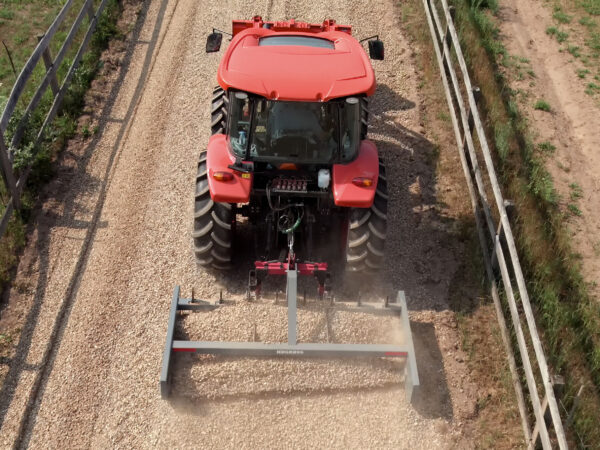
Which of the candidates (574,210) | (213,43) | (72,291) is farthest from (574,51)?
Result: (72,291)

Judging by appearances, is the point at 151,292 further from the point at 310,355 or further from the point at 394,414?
the point at 394,414

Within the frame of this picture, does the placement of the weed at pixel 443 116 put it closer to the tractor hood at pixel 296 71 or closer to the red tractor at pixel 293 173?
the tractor hood at pixel 296 71

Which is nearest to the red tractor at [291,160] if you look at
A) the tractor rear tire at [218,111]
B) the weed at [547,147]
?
the tractor rear tire at [218,111]

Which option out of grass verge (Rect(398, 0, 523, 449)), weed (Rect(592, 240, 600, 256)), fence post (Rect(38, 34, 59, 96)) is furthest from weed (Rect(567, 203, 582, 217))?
fence post (Rect(38, 34, 59, 96))

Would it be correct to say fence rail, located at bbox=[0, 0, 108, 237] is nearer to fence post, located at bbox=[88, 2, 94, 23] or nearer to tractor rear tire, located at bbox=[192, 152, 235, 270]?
fence post, located at bbox=[88, 2, 94, 23]

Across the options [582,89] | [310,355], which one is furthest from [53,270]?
[582,89]

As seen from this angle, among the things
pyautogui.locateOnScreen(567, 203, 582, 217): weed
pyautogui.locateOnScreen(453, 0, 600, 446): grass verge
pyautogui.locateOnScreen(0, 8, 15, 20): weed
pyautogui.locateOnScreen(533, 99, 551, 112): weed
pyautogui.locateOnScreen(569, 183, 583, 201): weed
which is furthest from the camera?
pyautogui.locateOnScreen(0, 8, 15, 20): weed
